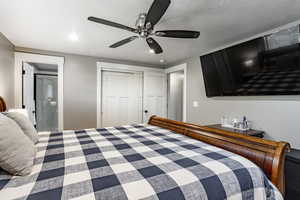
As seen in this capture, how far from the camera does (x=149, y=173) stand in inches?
33.0

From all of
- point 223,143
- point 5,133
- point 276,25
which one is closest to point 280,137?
point 223,143

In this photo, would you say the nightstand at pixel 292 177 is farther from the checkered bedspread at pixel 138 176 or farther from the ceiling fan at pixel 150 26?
the ceiling fan at pixel 150 26

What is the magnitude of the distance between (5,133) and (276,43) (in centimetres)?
280

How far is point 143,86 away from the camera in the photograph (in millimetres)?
4086

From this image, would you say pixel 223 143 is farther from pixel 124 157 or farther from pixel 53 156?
pixel 53 156

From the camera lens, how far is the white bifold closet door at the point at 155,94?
412 centimetres

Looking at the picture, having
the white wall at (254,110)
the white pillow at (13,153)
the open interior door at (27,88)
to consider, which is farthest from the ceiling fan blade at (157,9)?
the open interior door at (27,88)

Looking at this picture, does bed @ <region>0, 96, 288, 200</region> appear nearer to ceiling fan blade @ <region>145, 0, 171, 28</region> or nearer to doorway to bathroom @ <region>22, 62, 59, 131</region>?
ceiling fan blade @ <region>145, 0, 171, 28</region>

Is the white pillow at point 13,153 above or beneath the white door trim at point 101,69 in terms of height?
beneath

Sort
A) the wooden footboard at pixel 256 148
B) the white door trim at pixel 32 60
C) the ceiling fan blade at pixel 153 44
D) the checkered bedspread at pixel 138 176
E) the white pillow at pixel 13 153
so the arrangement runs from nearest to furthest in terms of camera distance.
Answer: the checkered bedspread at pixel 138 176, the white pillow at pixel 13 153, the wooden footboard at pixel 256 148, the ceiling fan blade at pixel 153 44, the white door trim at pixel 32 60

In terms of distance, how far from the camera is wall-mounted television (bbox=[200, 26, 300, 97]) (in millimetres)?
1707

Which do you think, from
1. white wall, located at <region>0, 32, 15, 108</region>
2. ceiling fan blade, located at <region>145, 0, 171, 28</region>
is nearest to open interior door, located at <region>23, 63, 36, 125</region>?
white wall, located at <region>0, 32, 15, 108</region>

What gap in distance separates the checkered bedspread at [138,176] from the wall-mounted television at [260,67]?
1.48 meters

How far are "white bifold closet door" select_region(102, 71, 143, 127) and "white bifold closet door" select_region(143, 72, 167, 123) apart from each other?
0.15 m
